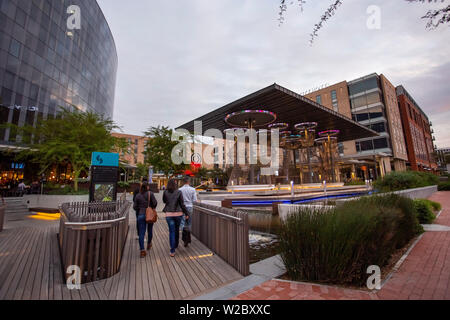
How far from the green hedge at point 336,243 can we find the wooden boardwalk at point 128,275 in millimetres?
1164

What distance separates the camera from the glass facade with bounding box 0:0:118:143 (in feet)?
70.2

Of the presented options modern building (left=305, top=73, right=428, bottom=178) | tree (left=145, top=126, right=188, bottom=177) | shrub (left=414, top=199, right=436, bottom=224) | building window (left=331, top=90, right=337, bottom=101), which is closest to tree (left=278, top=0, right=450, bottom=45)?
shrub (left=414, top=199, right=436, bottom=224)

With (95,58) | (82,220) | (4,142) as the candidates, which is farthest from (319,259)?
(95,58)

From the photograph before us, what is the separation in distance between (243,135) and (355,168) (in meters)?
34.2

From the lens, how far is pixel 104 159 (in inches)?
371

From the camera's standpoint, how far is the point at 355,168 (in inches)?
1865

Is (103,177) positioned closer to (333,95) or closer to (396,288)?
(396,288)

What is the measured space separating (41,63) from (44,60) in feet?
2.16

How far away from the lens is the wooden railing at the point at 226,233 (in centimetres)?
387

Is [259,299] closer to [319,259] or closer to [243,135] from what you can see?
A: [319,259]

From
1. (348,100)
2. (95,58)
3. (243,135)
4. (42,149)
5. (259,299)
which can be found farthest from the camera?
(348,100)

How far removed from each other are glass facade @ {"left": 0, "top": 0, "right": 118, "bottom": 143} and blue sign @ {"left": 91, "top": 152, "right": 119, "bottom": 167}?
17.7m

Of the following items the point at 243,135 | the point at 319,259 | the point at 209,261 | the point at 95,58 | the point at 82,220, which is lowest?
the point at 209,261

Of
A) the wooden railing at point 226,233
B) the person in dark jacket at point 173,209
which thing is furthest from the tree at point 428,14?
the person in dark jacket at point 173,209
